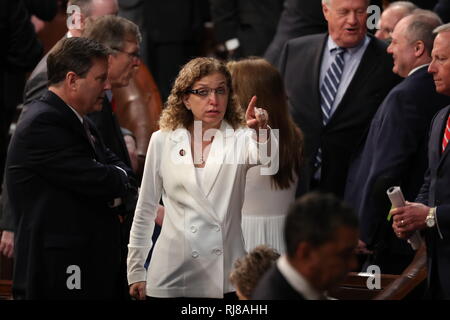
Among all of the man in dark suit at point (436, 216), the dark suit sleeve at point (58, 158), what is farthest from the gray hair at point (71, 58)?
the man in dark suit at point (436, 216)

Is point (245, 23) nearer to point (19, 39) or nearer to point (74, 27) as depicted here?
point (19, 39)

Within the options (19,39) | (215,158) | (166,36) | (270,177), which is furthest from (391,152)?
(166,36)

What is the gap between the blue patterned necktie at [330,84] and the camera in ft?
21.3

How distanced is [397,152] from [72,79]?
190 cm

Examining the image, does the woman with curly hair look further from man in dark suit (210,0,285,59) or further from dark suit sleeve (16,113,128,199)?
man in dark suit (210,0,285,59)

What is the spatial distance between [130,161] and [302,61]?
1.42m

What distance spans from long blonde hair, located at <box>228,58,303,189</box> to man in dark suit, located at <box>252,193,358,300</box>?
6.82 feet

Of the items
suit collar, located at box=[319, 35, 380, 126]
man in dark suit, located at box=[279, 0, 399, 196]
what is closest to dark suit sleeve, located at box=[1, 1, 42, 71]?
man in dark suit, located at box=[279, 0, 399, 196]

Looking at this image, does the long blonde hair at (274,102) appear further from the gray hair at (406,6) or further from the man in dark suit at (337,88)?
the gray hair at (406,6)

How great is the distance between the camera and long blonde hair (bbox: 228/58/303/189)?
5.47m

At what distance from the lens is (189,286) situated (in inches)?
188
